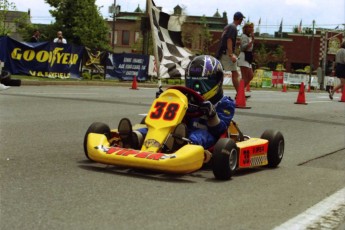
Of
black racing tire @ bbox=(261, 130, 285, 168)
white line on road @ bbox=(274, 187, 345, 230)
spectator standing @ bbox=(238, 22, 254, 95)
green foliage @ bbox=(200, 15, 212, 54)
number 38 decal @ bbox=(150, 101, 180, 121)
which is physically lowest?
white line on road @ bbox=(274, 187, 345, 230)

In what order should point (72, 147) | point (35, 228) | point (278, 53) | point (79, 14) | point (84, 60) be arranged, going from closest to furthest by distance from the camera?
point (35, 228)
point (72, 147)
point (84, 60)
point (79, 14)
point (278, 53)

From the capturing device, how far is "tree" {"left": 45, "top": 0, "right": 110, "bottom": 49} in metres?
54.5

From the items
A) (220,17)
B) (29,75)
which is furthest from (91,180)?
(220,17)

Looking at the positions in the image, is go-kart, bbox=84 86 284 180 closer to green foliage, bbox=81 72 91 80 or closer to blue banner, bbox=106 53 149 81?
green foliage, bbox=81 72 91 80

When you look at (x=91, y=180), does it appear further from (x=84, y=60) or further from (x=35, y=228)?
(x=84, y=60)

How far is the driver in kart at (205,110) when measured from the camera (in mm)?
5430

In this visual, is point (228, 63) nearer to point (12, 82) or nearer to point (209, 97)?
point (209, 97)

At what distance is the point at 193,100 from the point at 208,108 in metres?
0.21

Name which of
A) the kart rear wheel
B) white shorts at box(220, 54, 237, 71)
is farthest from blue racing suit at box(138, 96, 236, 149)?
white shorts at box(220, 54, 237, 71)

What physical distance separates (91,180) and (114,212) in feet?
3.32

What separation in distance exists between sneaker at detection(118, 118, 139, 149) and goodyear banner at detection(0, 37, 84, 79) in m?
16.3

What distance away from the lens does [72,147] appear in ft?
21.1

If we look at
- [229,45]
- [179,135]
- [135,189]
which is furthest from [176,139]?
[229,45]

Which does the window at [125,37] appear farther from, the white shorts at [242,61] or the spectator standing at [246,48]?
the white shorts at [242,61]
